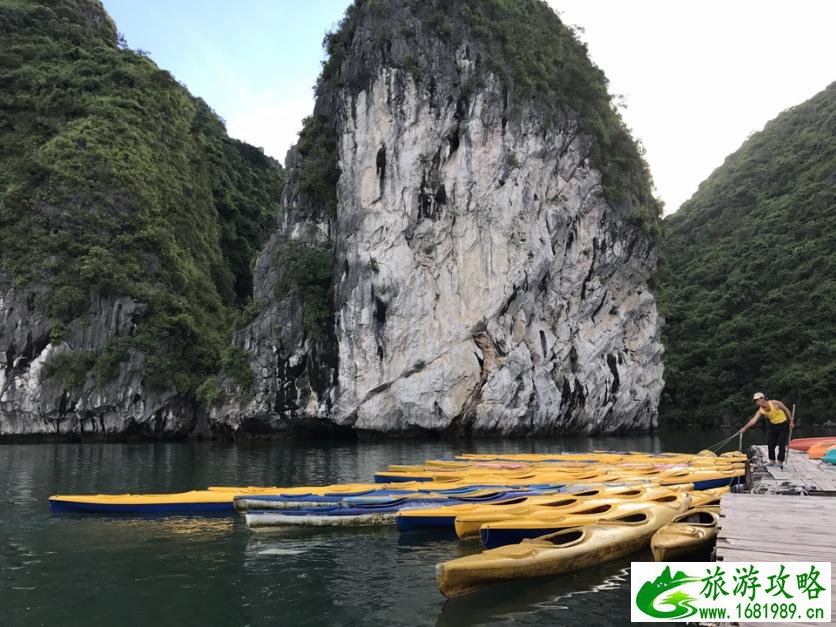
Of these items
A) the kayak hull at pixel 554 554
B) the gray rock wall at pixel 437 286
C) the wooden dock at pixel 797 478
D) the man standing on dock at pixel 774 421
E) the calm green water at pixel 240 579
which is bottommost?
the calm green water at pixel 240 579

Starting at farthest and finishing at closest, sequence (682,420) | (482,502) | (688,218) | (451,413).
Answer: (688,218)
(682,420)
(451,413)
(482,502)

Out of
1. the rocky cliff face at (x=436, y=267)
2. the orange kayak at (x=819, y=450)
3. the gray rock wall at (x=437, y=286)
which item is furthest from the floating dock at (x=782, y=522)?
the rocky cliff face at (x=436, y=267)

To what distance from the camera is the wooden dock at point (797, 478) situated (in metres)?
8.98

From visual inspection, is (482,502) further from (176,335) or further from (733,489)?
(176,335)

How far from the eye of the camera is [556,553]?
6754 mm

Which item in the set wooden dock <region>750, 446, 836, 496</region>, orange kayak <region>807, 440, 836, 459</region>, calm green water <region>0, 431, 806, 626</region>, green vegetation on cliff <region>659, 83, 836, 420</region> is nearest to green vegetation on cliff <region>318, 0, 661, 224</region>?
green vegetation on cliff <region>659, 83, 836, 420</region>

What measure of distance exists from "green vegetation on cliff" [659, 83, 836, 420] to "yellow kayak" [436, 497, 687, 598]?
39272 mm

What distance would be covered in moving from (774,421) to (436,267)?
23762 mm

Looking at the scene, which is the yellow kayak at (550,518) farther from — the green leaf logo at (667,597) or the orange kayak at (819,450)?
the orange kayak at (819,450)

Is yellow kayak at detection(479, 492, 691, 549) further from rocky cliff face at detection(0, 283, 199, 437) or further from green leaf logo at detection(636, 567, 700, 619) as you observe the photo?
rocky cliff face at detection(0, 283, 199, 437)

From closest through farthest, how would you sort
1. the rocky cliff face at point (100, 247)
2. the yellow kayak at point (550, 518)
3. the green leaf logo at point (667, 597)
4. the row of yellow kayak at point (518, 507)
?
the green leaf logo at point (667, 597) < the row of yellow kayak at point (518, 507) < the yellow kayak at point (550, 518) < the rocky cliff face at point (100, 247)

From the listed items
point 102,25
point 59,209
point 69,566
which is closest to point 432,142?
point 59,209

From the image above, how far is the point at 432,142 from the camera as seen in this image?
33.6 m

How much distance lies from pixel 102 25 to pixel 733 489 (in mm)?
63634
